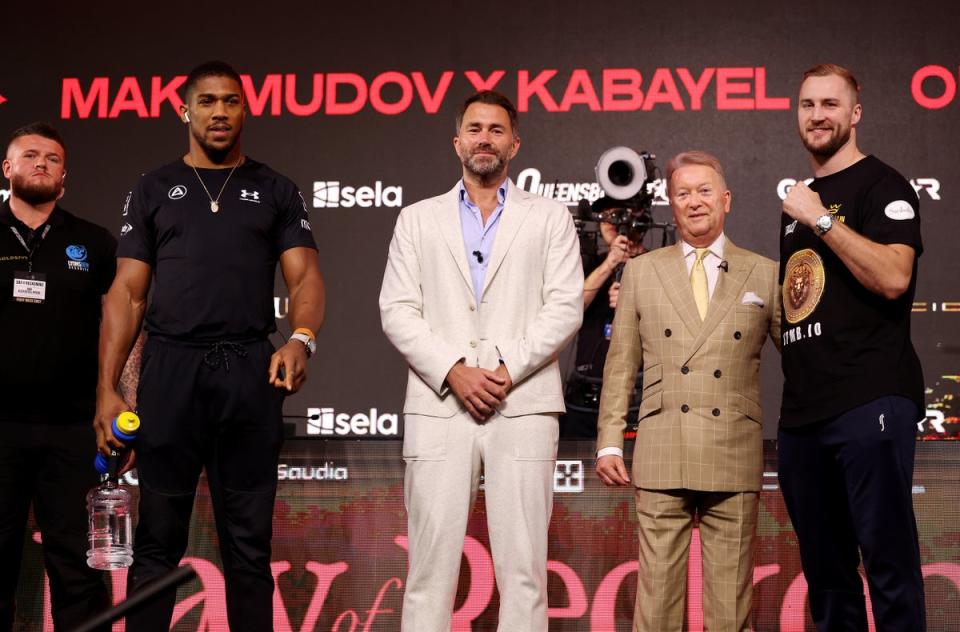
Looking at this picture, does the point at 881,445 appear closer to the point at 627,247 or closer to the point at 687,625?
the point at 687,625

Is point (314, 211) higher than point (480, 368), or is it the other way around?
point (314, 211)

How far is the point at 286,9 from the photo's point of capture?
20.1ft

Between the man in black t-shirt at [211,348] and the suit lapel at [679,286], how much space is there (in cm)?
97

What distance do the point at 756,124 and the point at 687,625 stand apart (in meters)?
3.25

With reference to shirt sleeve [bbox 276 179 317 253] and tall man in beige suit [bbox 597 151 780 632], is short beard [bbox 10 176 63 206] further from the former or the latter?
A: tall man in beige suit [bbox 597 151 780 632]

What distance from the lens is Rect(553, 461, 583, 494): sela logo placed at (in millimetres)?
3533

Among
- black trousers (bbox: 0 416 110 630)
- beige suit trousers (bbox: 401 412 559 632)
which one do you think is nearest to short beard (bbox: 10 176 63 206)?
black trousers (bbox: 0 416 110 630)

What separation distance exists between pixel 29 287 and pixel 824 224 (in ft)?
7.57

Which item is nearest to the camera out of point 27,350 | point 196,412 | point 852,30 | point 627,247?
point 196,412

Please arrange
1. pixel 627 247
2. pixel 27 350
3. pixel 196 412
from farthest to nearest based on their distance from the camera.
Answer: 1. pixel 627 247
2. pixel 27 350
3. pixel 196 412

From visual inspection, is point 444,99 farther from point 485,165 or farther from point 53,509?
point 53,509

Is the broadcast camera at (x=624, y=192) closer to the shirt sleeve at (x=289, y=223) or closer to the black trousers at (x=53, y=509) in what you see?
the shirt sleeve at (x=289, y=223)

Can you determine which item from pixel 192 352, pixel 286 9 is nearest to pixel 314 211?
pixel 286 9

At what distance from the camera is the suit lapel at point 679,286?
293cm
